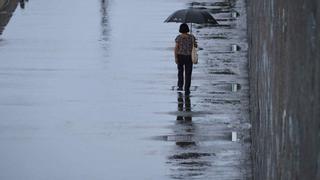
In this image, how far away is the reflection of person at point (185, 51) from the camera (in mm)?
13719

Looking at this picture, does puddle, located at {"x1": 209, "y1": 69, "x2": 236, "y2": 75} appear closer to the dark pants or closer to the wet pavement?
the wet pavement

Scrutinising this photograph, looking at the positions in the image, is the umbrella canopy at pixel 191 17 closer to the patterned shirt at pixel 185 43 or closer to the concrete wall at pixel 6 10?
the patterned shirt at pixel 185 43

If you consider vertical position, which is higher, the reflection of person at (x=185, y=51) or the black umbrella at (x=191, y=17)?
the black umbrella at (x=191, y=17)

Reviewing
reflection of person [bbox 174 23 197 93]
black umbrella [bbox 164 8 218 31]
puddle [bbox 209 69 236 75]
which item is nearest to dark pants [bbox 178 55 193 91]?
reflection of person [bbox 174 23 197 93]

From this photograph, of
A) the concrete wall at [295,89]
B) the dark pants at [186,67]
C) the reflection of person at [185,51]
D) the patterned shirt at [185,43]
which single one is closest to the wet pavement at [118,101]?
the dark pants at [186,67]

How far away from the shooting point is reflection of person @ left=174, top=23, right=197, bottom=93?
540 inches

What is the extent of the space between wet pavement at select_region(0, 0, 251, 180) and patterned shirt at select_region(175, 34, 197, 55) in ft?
2.60

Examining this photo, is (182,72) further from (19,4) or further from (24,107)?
(19,4)

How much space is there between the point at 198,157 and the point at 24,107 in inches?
162

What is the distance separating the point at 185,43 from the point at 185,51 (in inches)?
Result: 8.2

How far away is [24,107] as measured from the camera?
44.0 ft

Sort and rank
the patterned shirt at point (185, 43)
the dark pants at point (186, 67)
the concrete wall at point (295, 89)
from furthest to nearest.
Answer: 1. the dark pants at point (186, 67)
2. the patterned shirt at point (185, 43)
3. the concrete wall at point (295, 89)

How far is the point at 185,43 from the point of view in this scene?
13.8m

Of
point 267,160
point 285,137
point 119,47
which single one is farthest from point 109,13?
point 285,137
